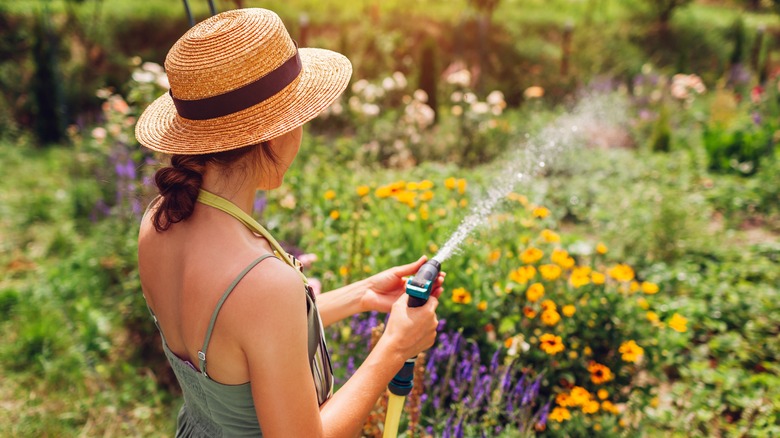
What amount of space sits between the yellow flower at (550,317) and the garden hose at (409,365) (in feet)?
4.06

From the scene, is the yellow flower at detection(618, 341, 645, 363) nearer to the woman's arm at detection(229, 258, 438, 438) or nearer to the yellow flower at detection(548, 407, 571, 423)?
the yellow flower at detection(548, 407, 571, 423)

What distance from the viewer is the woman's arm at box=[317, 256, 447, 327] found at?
1.68m

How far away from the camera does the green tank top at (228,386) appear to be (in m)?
1.18

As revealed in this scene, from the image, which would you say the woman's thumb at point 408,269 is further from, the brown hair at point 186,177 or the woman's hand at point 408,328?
the brown hair at point 186,177

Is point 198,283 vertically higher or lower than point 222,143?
lower

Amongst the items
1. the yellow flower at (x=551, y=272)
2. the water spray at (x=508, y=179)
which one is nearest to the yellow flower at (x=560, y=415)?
the yellow flower at (x=551, y=272)

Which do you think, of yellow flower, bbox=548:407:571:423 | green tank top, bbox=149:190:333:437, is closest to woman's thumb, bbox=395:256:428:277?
green tank top, bbox=149:190:333:437

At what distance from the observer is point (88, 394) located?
2.88 meters

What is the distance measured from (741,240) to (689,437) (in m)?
2.38

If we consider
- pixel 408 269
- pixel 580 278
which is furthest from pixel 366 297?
pixel 580 278

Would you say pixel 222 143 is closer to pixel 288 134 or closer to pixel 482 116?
pixel 288 134

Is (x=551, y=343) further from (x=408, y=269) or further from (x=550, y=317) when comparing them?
(x=408, y=269)

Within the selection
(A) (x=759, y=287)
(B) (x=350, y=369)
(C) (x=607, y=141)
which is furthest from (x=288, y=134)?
(C) (x=607, y=141)

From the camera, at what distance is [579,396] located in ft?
7.59
